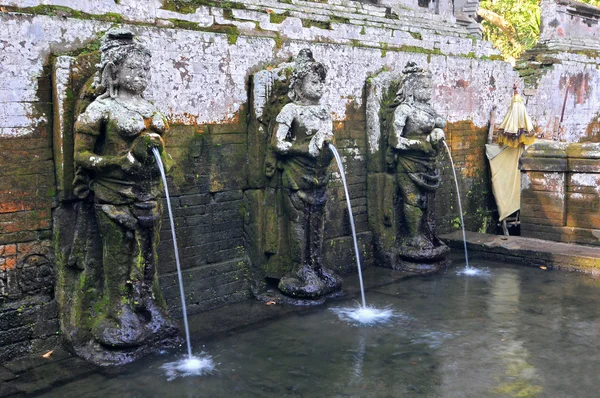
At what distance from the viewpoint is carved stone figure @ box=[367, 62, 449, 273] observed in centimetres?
830

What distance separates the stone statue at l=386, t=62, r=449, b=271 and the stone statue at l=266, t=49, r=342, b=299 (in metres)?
1.63

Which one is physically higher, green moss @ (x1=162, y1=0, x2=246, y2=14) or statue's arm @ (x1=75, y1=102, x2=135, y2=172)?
green moss @ (x1=162, y1=0, x2=246, y2=14)

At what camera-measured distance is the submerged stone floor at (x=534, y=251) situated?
831 centimetres

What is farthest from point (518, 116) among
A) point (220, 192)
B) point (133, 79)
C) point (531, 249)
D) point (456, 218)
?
point (133, 79)

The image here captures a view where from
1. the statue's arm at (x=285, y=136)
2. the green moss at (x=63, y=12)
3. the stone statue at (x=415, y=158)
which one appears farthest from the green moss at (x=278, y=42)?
the green moss at (x=63, y=12)

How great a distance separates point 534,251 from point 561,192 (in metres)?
1.28

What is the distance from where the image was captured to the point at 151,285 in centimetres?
569

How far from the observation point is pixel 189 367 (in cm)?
527

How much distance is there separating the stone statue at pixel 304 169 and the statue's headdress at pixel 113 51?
196cm

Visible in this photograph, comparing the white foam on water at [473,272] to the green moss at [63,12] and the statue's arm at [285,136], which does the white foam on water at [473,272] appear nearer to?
the statue's arm at [285,136]

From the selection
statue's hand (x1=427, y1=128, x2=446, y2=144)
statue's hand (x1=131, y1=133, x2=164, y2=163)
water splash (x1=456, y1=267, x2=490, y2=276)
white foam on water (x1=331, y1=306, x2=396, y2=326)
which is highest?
statue's hand (x1=427, y1=128, x2=446, y2=144)

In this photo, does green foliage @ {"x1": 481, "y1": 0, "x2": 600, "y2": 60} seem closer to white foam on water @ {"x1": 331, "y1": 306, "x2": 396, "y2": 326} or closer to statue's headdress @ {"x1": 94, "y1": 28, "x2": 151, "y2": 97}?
white foam on water @ {"x1": 331, "y1": 306, "x2": 396, "y2": 326}

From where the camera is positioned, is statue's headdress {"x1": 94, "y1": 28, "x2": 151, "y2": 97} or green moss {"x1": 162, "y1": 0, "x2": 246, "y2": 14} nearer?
statue's headdress {"x1": 94, "y1": 28, "x2": 151, "y2": 97}

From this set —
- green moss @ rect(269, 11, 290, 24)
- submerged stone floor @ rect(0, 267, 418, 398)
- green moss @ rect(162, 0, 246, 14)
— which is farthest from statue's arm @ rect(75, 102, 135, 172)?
green moss @ rect(269, 11, 290, 24)
